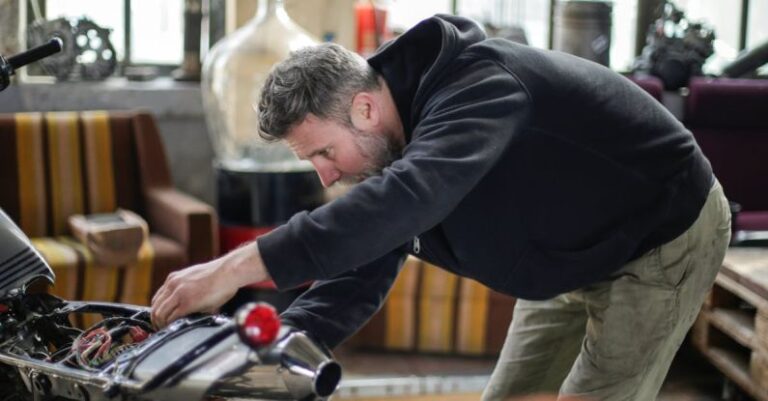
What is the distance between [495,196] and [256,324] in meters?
0.55

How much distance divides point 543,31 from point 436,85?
3.54m

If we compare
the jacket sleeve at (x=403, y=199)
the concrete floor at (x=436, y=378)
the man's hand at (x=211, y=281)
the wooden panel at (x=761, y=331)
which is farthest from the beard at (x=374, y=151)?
the concrete floor at (x=436, y=378)

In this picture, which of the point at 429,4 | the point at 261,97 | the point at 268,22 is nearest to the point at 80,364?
the point at 261,97

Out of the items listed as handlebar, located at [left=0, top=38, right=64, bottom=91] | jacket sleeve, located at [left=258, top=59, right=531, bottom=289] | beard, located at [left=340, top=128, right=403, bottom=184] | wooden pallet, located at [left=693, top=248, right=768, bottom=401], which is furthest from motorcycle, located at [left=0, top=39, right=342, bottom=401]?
wooden pallet, located at [left=693, top=248, right=768, bottom=401]

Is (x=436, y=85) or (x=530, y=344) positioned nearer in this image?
(x=436, y=85)

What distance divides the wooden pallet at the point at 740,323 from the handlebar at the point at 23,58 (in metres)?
2.07

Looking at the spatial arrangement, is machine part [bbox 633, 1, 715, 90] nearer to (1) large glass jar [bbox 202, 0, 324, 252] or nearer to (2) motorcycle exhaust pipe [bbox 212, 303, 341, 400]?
(1) large glass jar [bbox 202, 0, 324, 252]

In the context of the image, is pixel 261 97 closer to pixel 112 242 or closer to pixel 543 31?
pixel 112 242

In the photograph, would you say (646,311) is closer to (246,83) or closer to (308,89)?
(308,89)

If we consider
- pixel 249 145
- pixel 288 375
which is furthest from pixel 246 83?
pixel 288 375

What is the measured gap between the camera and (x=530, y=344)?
188 centimetres

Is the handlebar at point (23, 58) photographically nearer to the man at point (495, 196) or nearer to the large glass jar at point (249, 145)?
the man at point (495, 196)

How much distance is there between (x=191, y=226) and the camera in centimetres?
357

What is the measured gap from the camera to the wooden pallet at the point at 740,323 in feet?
9.66
